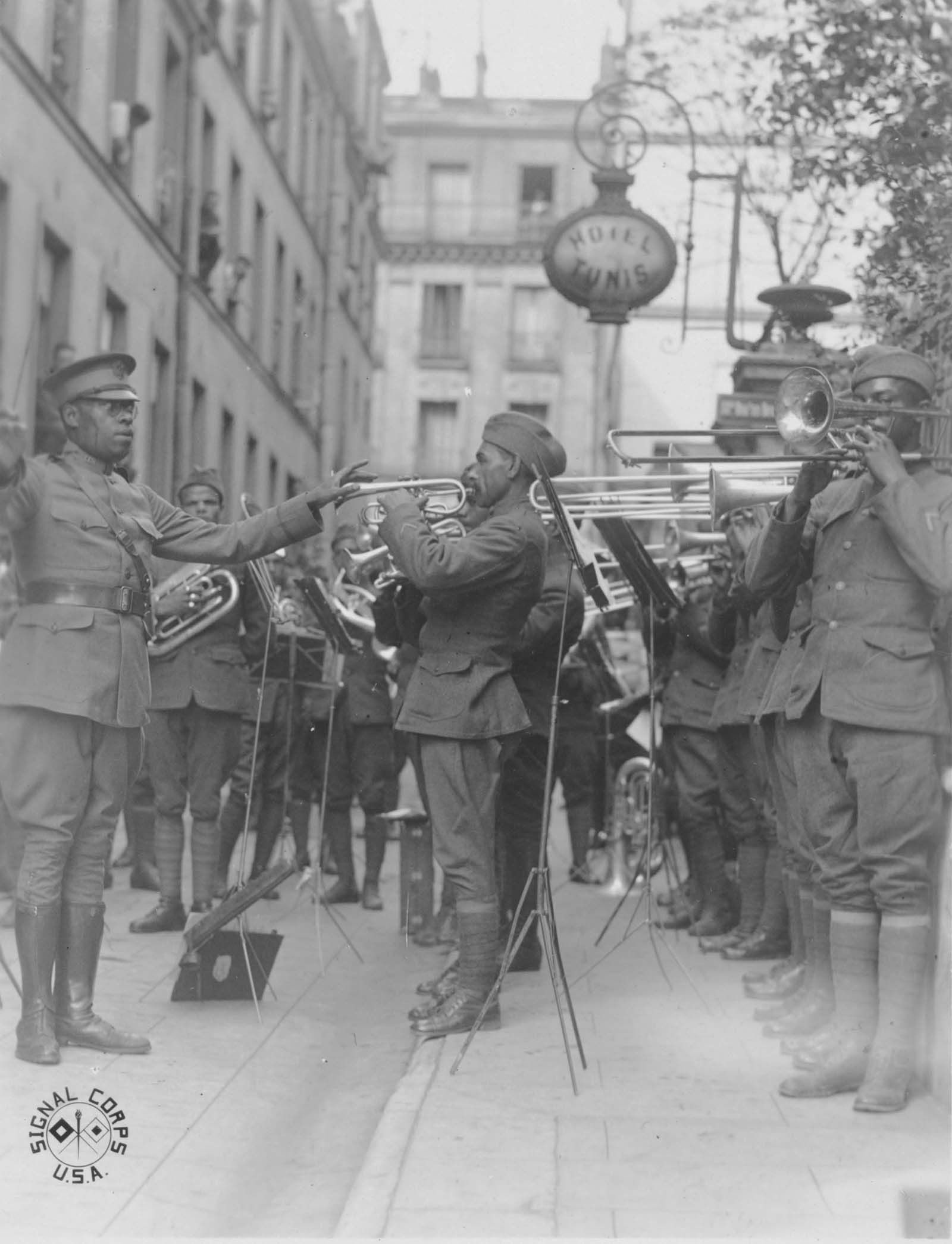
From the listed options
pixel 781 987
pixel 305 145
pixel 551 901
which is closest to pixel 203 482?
pixel 551 901

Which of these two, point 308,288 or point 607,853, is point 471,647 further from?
point 308,288

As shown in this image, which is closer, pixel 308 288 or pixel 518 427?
pixel 518 427

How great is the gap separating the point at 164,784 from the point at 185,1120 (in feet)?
12.3

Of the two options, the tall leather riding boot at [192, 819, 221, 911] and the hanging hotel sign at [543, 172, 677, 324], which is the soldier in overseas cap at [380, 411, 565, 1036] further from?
the hanging hotel sign at [543, 172, 677, 324]

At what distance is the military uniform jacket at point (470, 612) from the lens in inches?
263

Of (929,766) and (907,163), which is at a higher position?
(907,163)

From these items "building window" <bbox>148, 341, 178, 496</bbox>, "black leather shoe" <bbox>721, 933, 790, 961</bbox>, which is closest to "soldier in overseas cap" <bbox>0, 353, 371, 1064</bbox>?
"black leather shoe" <bbox>721, 933, 790, 961</bbox>

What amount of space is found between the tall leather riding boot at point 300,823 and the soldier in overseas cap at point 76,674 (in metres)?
4.82

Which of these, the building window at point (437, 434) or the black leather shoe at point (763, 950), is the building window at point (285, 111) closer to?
the black leather shoe at point (763, 950)

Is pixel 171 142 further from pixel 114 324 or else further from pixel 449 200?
pixel 449 200

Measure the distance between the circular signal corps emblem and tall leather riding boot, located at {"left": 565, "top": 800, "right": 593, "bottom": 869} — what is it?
21.6ft

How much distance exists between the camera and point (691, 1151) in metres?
5.18

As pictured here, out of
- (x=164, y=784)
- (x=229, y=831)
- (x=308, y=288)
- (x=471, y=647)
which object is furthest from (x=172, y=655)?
(x=308, y=288)

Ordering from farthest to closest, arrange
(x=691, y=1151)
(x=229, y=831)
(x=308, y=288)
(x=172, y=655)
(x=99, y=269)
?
(x=308, y=288) → (x=99, y=269) → (x=229, y=831) → (x=172, y=655) → (x=691, y=1151)
